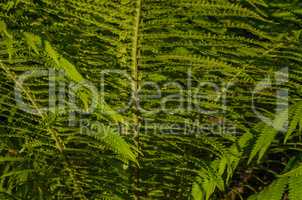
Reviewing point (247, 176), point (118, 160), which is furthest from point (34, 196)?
point (247, 176)

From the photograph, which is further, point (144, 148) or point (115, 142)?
point (144, 148)

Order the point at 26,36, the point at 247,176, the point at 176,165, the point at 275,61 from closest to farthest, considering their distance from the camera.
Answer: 1. the point at 26,36
2. the point at 275,61
3. the point at 176,165
4. the point at 247,176

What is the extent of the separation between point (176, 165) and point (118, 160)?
18cm

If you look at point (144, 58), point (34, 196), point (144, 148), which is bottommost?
point (34, 196)

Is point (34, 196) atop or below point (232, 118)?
below

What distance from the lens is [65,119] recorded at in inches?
50.6

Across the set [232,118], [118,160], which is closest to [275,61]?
[232,118]

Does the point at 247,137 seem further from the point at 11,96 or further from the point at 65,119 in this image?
the point at 11,96

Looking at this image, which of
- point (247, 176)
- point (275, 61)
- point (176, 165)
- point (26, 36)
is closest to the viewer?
point (26, 36)

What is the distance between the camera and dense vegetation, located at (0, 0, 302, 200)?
1168 mm

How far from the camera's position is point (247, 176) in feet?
5.57

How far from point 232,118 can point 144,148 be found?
0.27m

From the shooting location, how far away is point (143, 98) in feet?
4.43

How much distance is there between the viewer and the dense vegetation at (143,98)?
1.17 metres
